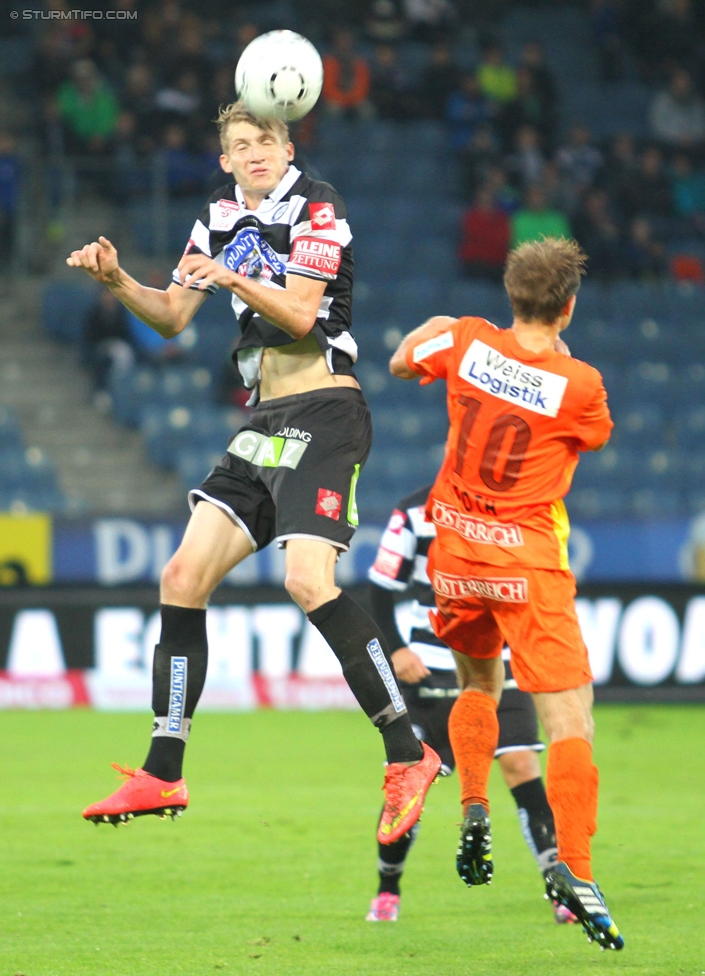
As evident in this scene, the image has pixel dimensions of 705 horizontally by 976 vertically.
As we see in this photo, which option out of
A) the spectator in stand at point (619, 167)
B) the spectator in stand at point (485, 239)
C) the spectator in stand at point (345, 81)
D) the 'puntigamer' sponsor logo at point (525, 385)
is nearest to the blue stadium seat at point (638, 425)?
the spectator in stand at point (485, 239)

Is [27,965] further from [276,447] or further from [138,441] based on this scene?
[138,441]

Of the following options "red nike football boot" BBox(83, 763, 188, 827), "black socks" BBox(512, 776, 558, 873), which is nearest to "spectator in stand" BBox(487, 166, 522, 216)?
"black socks" BBox(512, 776, 558, 873)

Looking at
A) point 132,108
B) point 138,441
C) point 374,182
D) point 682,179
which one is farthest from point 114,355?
point 682,179

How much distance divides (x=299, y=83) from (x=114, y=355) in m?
10.3

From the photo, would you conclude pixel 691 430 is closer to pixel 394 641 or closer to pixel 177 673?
pixel 394 641

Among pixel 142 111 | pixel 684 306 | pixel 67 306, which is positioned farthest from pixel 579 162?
pixel 67 306

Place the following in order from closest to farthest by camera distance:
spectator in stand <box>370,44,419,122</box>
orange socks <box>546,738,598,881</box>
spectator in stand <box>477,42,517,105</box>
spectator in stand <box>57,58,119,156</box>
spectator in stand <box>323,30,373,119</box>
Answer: orange socks <box>546,738,598,881</box> → spectator in stand <box>57,58,119,156</box> → spectator in stand <box>323,30,373,119</box> → spectator in stand <box>370,44,419,122</box> → spectator in stand <box>477,42,517,105</box>

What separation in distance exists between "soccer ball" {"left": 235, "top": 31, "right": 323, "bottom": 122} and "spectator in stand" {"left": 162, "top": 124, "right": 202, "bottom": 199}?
11.2 metres

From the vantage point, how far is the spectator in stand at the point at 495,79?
18.1 metres

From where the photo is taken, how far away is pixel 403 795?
5.06 m

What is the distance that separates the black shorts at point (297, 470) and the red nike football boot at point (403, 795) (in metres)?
0.80

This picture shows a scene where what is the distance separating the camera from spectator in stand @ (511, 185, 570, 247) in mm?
16672

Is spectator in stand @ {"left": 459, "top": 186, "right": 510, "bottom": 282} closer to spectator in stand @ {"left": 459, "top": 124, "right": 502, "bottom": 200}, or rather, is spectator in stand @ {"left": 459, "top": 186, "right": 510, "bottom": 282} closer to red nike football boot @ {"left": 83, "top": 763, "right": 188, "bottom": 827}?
spectator in stand @ {"left": 459, "top": 124, "right": 502, "bottom": 200}

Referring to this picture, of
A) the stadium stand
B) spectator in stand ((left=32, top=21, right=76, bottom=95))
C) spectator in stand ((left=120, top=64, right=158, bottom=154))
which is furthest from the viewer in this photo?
spectator in stand ((left=120, top=64, right=158, bottom=154))
